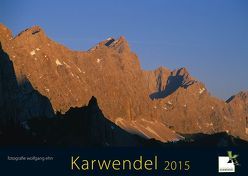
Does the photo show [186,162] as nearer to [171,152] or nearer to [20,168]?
[171,152]

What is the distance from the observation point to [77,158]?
69625 mm

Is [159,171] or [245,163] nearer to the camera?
[159,171]

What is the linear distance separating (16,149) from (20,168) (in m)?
2.62

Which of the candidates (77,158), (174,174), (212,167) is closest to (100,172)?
(77,158)

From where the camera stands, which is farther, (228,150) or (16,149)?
(228,150)

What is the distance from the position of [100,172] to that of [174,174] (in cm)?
783

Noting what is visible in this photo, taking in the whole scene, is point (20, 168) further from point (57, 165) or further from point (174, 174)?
point (174, 174)

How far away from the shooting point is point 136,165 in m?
68.9

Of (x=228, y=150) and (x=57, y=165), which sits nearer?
(x=57, y=165)

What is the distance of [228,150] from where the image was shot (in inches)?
2975

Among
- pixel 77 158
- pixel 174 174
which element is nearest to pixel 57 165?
pixel 77 158

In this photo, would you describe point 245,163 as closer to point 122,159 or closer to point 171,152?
point 171,152

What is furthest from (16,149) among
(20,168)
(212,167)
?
(212,167)

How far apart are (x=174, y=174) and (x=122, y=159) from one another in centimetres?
555
